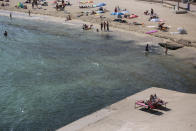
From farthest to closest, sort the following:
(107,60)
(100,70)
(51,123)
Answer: (107,60), (100,70), (51,123)

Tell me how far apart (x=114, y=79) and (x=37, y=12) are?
43662mm

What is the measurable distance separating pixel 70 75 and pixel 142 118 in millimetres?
13867

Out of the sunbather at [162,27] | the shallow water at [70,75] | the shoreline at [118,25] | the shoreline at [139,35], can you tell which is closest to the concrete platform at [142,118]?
the shallow water at [70,75]

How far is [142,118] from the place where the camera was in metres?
24.7

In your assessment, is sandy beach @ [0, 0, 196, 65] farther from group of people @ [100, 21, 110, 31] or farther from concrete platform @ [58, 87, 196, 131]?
concrete platform @ [58, 87, 196, 131]

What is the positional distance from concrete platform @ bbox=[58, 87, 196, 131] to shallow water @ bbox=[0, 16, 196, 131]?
142cm

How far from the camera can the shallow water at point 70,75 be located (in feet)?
91.3

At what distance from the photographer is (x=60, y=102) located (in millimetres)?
29547

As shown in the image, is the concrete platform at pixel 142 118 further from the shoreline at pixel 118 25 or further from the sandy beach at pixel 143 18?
the shoreline at pixel 118 25

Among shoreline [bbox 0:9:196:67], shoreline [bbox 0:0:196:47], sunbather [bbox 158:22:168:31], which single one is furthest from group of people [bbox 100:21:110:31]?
sunbather [bbox 158:22:168:31]

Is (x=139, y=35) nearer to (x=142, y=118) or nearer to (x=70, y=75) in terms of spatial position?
(x=70, y=75)

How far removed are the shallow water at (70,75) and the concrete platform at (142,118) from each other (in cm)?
142

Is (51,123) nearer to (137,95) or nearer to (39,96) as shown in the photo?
(39,96)

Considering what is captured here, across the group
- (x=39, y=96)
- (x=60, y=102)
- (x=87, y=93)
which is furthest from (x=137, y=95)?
(x=39, y=96)
